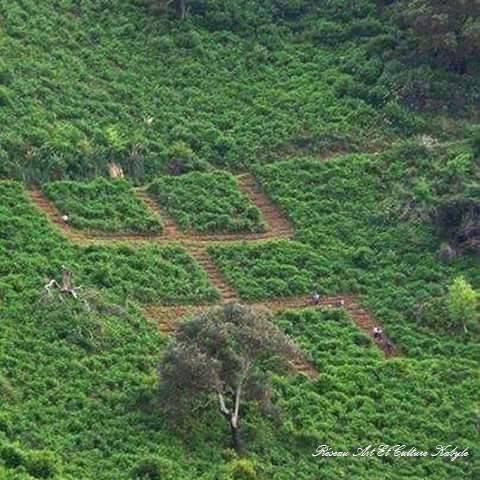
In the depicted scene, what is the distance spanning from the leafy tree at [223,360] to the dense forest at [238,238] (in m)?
0.07

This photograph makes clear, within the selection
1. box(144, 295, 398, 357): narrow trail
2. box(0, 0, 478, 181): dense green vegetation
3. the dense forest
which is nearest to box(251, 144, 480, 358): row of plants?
the dense forest

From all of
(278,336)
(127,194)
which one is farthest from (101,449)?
(127,194)

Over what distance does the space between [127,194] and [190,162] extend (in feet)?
12.0

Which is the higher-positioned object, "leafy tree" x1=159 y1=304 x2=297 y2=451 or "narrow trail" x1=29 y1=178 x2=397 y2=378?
"leafy tree" x1=159 y1=304 x2=297 y2=451

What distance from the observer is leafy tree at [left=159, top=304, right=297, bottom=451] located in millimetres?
35625

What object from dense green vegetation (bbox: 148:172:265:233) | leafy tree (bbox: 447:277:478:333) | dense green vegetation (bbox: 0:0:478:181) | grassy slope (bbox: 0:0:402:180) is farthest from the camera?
dense green vegetation (bbox: 0:0:478:181)

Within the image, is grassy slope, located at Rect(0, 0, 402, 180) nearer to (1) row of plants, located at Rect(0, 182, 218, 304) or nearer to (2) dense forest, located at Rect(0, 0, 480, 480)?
(2) dense forest, located at Rect(0, 0, 480, 480)

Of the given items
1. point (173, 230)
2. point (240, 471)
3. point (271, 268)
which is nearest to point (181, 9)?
point (173, 230)

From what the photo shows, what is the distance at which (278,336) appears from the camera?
122 ft

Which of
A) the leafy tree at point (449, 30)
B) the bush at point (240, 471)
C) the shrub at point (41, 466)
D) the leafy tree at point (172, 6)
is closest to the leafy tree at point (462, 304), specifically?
the bush at point (240, 471)

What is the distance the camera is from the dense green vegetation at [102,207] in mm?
46844

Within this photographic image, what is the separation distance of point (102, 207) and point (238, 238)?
16.5 ft

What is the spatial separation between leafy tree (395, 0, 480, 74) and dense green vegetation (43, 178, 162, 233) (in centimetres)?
1598

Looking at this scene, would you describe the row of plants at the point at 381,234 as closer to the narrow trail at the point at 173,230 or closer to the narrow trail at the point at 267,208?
the narrow trail at the point at 267,208
